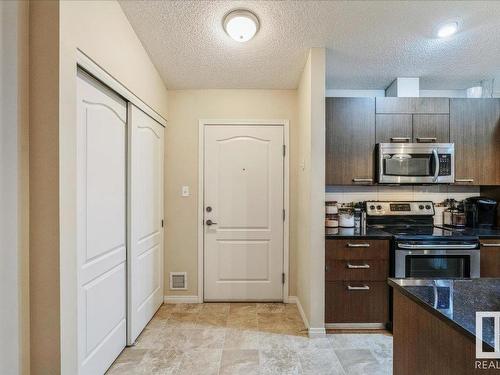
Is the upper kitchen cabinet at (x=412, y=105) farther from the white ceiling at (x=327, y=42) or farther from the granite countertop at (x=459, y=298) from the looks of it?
the granite countertop at (x=459, y=298)

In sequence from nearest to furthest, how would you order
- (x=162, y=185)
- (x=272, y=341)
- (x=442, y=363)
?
(x=442, y=363) → (x=272, y=341) → (x=162, y=185)

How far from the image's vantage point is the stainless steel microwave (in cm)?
287

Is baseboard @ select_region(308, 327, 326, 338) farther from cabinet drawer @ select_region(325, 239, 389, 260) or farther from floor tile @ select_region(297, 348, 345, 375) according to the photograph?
cabinet drawer @ select_region(325, 239, 389, 260)

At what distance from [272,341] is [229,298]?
981 mm

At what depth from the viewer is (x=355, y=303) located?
2.61 m

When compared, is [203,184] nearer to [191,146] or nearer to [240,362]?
[191,146]

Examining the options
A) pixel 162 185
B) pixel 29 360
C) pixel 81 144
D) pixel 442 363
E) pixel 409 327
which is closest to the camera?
pixel 442 363

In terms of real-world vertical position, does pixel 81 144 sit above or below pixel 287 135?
below

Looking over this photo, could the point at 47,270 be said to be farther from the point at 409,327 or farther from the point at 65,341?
the point at 409,327

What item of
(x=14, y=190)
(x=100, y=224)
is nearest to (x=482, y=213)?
(x=100, y=224)

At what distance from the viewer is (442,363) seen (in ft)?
3.25

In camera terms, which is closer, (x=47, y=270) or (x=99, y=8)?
(x=47, y=270)

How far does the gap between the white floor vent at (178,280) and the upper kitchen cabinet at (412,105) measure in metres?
2.80

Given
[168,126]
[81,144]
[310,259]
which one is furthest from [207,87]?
[310,259]
